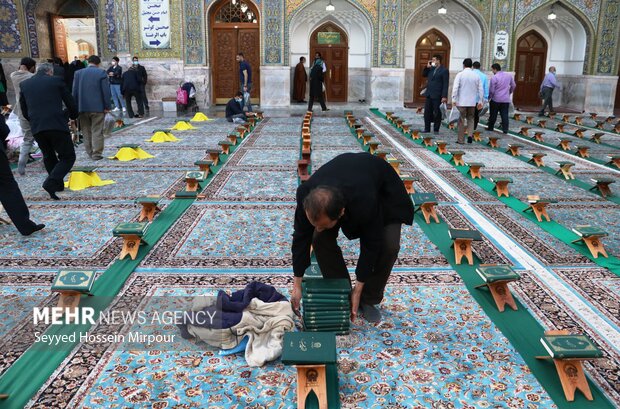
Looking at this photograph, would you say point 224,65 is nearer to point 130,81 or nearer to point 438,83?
point 130,81

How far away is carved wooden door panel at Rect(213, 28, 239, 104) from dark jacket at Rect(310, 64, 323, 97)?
242 cm

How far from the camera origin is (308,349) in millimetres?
1884

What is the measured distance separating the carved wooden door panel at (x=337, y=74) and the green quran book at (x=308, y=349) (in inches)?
489

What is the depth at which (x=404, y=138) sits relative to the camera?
25.8ft

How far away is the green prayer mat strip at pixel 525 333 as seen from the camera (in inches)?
72.9

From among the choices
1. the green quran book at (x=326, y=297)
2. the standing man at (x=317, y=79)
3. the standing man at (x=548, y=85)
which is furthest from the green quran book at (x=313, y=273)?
the standing man at (x=548, y=85)

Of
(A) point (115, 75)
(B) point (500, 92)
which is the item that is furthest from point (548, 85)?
(A) point (115, 75)

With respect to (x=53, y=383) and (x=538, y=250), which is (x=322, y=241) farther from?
(x=538, y=250)

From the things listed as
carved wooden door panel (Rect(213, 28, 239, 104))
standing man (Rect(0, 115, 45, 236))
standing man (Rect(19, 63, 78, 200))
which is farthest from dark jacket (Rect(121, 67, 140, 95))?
standing man (Rect(0, 115, 45, 236))

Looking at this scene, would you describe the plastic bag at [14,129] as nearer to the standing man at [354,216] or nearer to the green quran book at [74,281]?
the green quran book at [74,281]

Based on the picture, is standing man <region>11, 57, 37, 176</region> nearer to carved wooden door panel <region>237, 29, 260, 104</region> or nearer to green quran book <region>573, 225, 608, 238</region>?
green quran book <region>573, 225, 608, 238</region>

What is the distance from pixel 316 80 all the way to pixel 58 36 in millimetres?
6620

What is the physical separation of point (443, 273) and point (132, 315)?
1636 millimetres

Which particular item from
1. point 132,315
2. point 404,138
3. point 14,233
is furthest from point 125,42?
point 132,315
